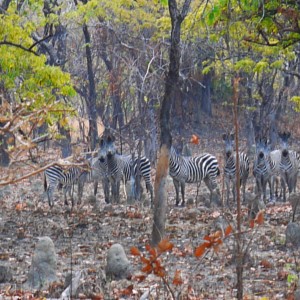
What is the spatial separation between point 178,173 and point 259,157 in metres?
2.51

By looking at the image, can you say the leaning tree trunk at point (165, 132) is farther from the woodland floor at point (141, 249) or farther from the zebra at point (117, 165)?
the zebra at point (117, 165)

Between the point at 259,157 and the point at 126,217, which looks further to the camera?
the point at 259,157

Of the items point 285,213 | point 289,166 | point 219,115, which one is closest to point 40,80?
point 285,213

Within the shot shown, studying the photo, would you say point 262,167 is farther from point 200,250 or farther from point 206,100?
point 206,100

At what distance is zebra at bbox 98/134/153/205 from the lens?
21641 millimetres

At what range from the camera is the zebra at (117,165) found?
2164 centimetres

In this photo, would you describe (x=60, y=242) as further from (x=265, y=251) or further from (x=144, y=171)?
(x=144, y=171)

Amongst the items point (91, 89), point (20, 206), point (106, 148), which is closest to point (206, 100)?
point (91, 89)

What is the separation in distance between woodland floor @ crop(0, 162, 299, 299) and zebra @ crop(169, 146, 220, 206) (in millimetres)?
1568

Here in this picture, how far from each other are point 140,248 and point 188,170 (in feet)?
31.3

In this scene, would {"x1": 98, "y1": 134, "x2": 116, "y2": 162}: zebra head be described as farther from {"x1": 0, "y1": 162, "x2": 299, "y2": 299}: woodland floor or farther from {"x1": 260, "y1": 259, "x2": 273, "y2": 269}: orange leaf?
{"x1": 260, "y1": 259, "x2": 273, "y2": 269}: orange leaf

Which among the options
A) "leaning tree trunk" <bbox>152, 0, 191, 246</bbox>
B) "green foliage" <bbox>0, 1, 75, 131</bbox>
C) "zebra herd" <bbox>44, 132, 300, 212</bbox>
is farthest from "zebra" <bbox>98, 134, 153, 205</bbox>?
"leaning tree trunk" <bbox>152, 0, 191, 246</bbox>

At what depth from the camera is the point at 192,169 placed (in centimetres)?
2234

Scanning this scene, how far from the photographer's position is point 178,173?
21828 millimetres
